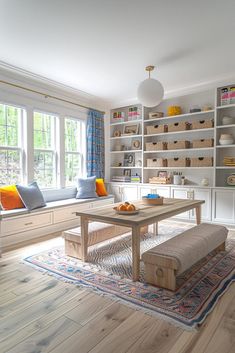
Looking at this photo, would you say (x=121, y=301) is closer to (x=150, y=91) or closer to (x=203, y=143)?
(x=150, y=91)

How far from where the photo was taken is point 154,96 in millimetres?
3016

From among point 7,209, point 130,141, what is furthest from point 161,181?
point 7,209

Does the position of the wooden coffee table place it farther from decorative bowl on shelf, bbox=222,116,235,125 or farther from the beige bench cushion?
decorative bowl on shelf, bbox=222,116,235,125

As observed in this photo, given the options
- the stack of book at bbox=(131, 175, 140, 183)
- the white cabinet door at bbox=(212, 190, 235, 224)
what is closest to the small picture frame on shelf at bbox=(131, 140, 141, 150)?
the stack of book at bbox=(131, 175, 140, 183)

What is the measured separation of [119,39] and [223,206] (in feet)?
9.89

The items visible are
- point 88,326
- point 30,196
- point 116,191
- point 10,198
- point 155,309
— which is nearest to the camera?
point 88,326

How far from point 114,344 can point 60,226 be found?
8.63ft

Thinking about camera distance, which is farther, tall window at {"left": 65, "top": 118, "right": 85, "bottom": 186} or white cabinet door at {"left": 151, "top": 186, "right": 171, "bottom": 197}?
tall window at {"left": 65, "top": 118, "right": 85, "bottom": 186}

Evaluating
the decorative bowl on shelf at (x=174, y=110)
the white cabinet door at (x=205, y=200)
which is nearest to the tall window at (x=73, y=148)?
the decorative bowl on shelf at (x=174, y=110)

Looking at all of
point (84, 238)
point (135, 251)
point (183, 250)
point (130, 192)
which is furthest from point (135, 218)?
point (130, 192)

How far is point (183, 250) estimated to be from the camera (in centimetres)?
205

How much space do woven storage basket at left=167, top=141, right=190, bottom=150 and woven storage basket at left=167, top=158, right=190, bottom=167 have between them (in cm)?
23

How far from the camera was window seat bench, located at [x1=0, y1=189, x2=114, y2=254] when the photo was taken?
3.14m

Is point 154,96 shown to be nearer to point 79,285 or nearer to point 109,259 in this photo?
point 109,259
